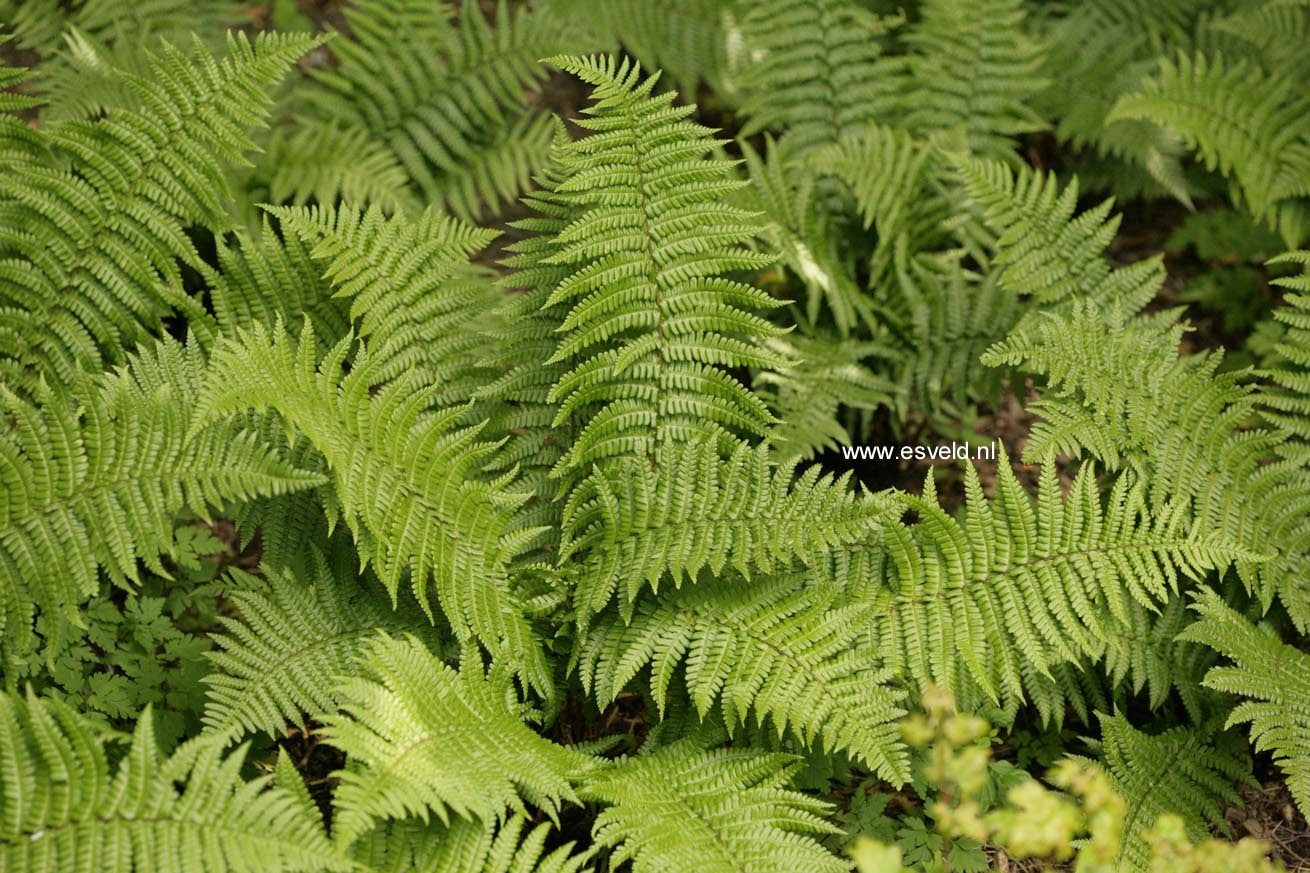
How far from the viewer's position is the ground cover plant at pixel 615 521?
2.66 m

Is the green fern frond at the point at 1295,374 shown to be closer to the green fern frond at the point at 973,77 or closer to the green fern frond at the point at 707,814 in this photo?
the green fern frond at the point at 973,77

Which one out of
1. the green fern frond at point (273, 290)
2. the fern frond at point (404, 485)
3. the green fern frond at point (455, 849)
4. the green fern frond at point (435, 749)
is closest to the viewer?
the green fern frond at point (435, 749)

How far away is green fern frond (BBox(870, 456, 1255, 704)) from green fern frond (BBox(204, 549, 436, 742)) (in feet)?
4.72

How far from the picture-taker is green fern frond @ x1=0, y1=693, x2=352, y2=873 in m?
2.31

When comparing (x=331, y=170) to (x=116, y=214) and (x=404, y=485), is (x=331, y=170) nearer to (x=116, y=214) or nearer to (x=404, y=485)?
(x=116, y=214)

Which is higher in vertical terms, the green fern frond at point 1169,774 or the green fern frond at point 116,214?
the green fern frond at point 116,214

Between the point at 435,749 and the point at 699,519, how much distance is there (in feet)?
3.13

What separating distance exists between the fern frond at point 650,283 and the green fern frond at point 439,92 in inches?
57.9

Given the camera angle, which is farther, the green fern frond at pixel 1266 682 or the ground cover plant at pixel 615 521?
the green fern frond at pixel 1266 682

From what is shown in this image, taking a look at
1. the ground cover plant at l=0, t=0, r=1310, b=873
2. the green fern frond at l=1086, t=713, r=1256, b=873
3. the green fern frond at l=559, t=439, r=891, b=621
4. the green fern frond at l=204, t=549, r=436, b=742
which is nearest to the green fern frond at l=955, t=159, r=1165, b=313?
the ground cover plant at l=0, t=0, r=1310, b=873

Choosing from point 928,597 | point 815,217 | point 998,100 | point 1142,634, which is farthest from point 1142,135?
point 928,597

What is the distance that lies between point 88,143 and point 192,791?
7.15 feet

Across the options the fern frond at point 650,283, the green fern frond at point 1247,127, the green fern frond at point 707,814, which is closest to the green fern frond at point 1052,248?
the green fern frond at point 1247,127

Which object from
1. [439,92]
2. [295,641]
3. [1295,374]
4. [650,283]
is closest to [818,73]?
[439,92]
